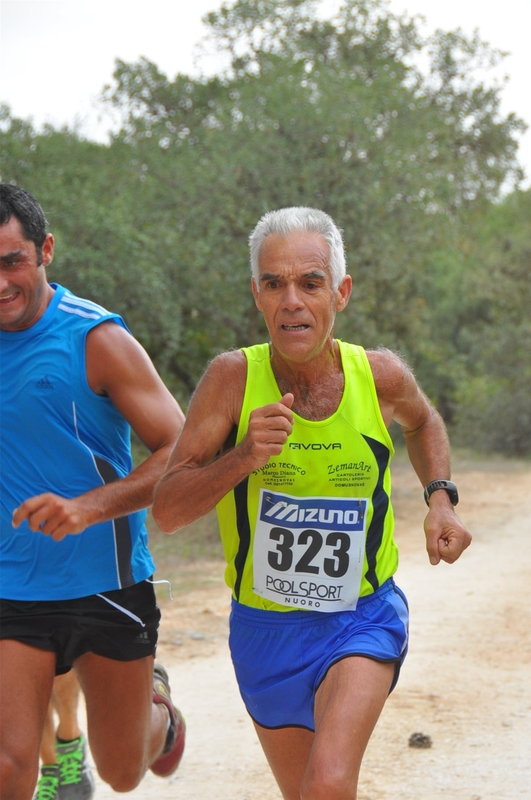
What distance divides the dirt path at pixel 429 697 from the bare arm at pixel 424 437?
183 cm

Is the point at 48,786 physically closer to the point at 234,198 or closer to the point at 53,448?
the point at 53,448

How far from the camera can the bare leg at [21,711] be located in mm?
3047

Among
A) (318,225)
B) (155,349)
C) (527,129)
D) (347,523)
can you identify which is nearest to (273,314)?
(318,225)

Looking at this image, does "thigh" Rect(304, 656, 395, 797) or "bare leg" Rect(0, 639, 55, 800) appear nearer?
"thigh" Rect(304, 656, 395, 797)

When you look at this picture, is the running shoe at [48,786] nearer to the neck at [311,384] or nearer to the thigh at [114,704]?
the thigh at [114,704]

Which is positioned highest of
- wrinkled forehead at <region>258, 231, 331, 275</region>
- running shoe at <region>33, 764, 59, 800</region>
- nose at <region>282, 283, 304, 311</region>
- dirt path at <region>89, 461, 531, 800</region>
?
wrinkled forehead at <region>258, 231, 331, 275</region>

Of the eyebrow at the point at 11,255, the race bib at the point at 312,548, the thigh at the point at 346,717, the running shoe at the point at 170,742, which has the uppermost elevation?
the eyebrow at the point at 11,255

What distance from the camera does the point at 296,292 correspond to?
2980 millimetres

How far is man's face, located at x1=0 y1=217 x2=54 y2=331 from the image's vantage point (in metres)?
3.40

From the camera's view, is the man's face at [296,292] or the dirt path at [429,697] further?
the dirt path at [429,697]

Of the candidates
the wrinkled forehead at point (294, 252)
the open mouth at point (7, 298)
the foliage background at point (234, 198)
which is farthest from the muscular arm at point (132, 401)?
the foliage background at point (234, 198)

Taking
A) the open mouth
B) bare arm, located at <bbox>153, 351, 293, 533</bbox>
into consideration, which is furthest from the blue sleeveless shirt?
bare arm, located at <bbox>153, 351, 293, 533</bbox>

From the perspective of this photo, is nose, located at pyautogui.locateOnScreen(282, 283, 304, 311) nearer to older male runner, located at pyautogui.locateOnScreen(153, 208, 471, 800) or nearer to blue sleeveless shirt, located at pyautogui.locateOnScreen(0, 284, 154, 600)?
older male runner, located at pyautogui.locateOnScreen(153, 208, 471, 800)

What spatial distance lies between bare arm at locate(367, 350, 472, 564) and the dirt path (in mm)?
1832
